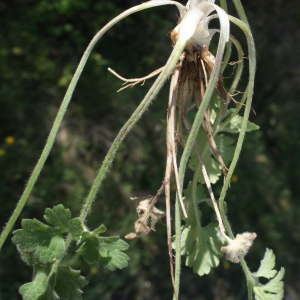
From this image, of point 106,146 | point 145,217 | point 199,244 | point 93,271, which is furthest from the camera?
point 106,146

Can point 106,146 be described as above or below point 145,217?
below

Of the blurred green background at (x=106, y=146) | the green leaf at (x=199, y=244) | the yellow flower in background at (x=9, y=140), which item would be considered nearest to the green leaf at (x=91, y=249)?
the green leaf at (x=199, y=244)

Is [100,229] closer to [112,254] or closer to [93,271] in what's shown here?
[112,254]

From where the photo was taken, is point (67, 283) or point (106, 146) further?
point (106, 146)

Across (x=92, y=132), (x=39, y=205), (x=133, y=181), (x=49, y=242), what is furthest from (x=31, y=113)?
(x=49, y=242)

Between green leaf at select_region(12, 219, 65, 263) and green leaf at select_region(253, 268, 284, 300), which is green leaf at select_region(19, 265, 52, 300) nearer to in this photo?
green leaf at select_region(12, 219, 65, 263)

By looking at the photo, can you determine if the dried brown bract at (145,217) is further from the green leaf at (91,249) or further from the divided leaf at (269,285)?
the divided leaf at (269,285)

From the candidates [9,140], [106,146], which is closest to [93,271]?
[106,146]

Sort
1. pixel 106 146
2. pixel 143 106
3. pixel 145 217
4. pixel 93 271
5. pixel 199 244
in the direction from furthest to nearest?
pixel 106 146 → pixel 93 271 → pixel 199 244 → pixel 145 217 → pixel 143 106
